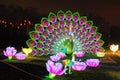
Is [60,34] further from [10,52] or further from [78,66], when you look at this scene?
[78,66]

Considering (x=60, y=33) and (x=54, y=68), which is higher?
(x=60, y=33)

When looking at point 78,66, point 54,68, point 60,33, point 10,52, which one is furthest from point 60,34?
point 54,68

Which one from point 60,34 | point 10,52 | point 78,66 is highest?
point 60,34

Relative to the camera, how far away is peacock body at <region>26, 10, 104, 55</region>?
2619 cm

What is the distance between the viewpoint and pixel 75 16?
2683cm

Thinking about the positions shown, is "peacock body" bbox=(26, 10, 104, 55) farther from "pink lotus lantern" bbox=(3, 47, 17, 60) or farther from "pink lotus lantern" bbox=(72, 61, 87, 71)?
"pink lotus lantern" bbox=(72, 61, 87, 71)

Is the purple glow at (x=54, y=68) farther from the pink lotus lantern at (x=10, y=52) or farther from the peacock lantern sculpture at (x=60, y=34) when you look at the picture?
the peacock lantern sculpture at (x=60, y=34)

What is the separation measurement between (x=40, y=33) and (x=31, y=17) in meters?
36.5

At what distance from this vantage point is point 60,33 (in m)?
26.3

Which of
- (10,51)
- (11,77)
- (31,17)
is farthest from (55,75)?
(31,17)

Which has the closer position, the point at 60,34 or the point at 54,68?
the point at 54,68

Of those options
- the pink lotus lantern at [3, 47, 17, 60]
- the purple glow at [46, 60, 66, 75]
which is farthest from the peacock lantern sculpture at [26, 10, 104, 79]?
the purple glow at [46, 60, 66, 75]

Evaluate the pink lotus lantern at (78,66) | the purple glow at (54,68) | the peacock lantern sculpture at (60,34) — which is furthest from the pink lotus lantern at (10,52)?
the purple glow at (54,68)

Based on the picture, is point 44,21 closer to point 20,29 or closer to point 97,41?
point 97,41
